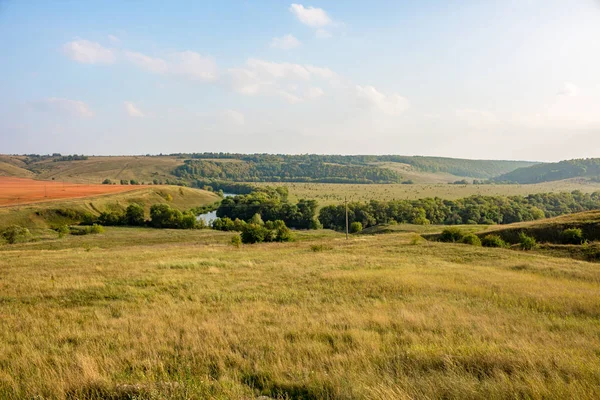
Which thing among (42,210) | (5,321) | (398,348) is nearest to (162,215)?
(42,210)

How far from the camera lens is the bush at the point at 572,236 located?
35656 mm

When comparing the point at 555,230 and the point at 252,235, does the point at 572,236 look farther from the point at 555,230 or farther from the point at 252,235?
the point at 252,235

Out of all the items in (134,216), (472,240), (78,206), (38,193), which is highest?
(38,193)

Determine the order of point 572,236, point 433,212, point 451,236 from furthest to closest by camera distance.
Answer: point 433,212 < point 451,236 < point 572,236

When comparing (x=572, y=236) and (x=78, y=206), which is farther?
(x=78, y=206)

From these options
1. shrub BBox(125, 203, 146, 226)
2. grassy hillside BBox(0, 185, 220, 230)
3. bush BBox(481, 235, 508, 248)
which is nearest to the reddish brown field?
grassy hillside BBox(0, 185, 220, 230)

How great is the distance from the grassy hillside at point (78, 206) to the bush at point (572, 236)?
91.7 m

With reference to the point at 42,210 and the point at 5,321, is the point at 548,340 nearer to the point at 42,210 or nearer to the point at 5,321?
the point at 5,321

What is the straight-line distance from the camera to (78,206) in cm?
9144

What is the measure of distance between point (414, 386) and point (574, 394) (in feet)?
6.55

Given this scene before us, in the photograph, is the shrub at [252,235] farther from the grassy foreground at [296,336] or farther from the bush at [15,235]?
the bush at [15,235]

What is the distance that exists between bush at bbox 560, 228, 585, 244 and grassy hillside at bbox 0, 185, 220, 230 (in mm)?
91684

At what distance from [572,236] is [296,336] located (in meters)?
39.7

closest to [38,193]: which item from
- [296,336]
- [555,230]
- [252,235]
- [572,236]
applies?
[252,235]
